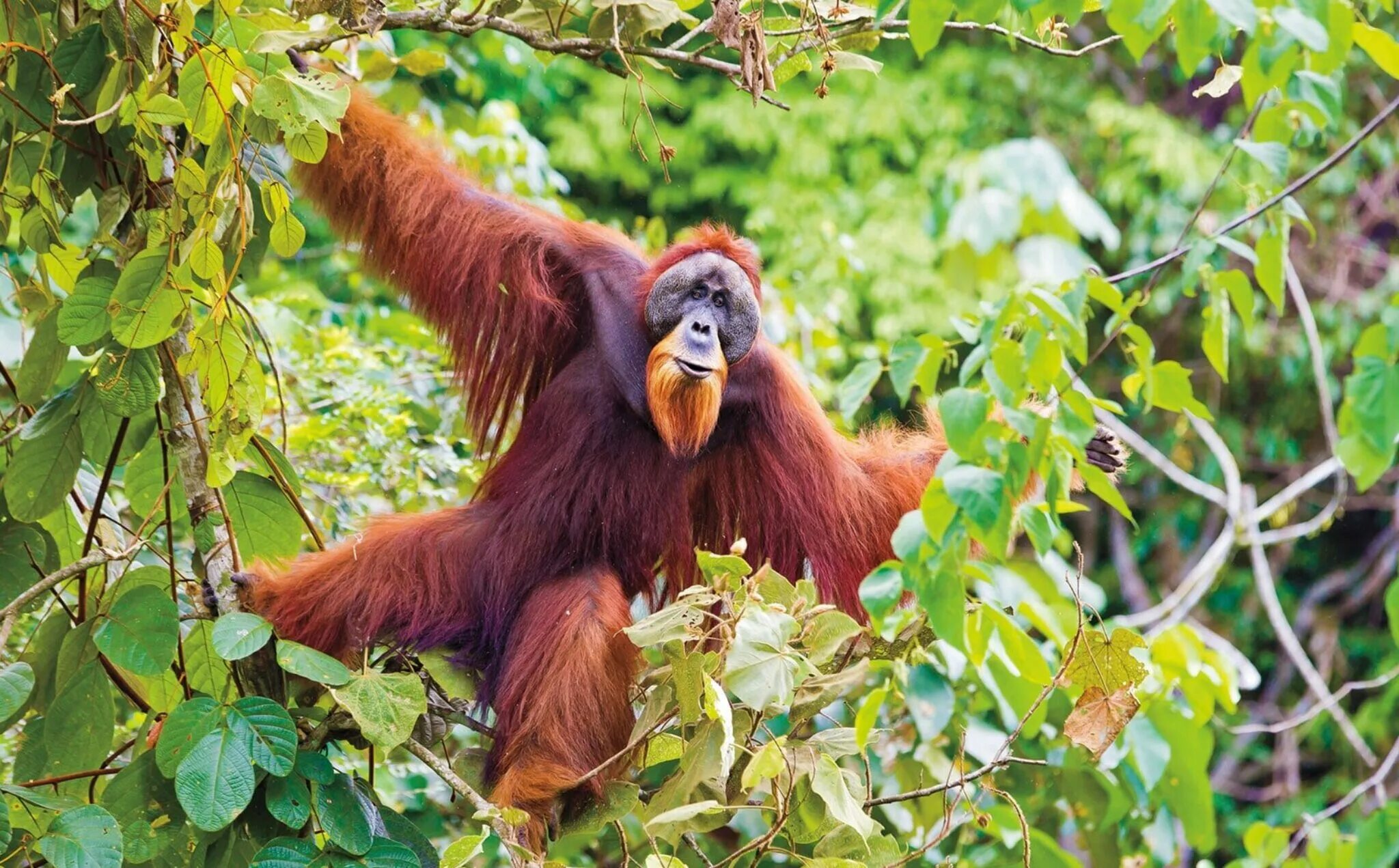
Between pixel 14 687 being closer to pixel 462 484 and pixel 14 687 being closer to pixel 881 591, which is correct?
pixel 881 591

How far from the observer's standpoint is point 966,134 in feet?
29.8

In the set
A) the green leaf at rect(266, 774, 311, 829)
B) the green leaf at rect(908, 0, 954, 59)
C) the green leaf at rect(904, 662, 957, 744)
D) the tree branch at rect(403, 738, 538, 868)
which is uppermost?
the green leaf at rect(908, 0, 954, 59)

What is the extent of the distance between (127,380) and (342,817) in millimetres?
792

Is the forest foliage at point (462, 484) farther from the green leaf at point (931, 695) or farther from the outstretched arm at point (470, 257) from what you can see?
the outstretched arm at point (470, 257)

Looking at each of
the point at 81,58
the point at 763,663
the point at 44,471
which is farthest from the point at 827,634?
the point at 81,58

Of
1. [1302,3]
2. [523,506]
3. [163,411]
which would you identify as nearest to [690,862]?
[523,506]

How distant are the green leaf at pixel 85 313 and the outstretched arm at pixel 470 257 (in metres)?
0.83

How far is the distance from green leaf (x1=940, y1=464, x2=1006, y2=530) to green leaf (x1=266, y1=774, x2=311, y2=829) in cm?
121

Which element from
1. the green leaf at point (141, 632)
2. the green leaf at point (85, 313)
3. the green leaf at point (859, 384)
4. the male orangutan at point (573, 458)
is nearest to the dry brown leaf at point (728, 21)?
the male orangutan at point (573, 458)

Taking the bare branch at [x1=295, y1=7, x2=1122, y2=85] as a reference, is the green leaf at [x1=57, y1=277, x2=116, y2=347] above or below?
below

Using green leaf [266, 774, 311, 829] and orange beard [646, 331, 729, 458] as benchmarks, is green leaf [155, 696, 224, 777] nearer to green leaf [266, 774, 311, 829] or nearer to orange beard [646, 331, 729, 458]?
green leaf [266, 774, 311, 829]

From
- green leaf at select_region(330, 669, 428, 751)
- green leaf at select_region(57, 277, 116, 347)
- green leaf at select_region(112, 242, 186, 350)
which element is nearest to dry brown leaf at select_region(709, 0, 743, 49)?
green leaf at select_region(112, 242, 186, 350)

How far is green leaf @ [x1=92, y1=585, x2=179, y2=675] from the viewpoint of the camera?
227 cm

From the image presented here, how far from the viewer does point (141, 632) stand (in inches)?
89.8
